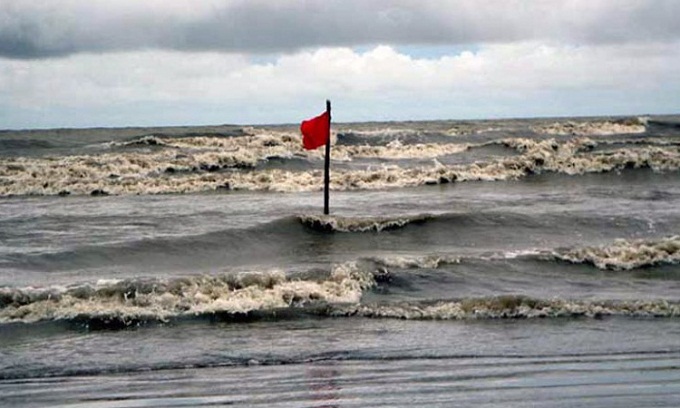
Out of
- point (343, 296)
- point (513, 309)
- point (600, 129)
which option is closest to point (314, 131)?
point (343, 296)

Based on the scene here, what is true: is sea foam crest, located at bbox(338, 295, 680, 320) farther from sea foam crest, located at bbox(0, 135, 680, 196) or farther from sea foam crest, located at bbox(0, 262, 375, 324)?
sea foam crest, located at bbox(0, 135, 680, 196)

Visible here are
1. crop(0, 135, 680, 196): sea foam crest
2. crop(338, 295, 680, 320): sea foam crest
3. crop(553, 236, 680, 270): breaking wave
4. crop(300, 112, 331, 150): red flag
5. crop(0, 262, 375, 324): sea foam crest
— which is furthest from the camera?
crop(0, 135, 680, 196): sea foam crest

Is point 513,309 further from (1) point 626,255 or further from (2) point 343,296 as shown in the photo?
(1) point 626,255

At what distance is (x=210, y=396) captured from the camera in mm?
7570

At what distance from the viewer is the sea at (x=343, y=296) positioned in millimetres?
7973

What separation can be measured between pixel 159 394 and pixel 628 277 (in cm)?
902

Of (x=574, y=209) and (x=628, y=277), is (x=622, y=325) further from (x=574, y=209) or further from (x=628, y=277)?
(x=574, y=209)

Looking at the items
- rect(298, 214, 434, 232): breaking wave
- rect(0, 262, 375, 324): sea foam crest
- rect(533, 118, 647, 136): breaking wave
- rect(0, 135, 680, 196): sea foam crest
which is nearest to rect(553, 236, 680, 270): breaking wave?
rect(0, 262, 375, 324): sea foam crest

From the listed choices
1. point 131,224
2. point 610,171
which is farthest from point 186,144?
point 131,224

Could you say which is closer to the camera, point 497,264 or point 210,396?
point 210,396

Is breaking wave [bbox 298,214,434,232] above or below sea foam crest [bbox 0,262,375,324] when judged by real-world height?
above

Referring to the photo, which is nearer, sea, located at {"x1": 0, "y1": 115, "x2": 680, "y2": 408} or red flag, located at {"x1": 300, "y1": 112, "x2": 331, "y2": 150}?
sea, located at {"x1": 0, "y1": 115, "x2": 680, "y2": 408}

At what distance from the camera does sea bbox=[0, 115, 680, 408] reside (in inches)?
314

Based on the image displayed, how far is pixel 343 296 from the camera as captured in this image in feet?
41.6
